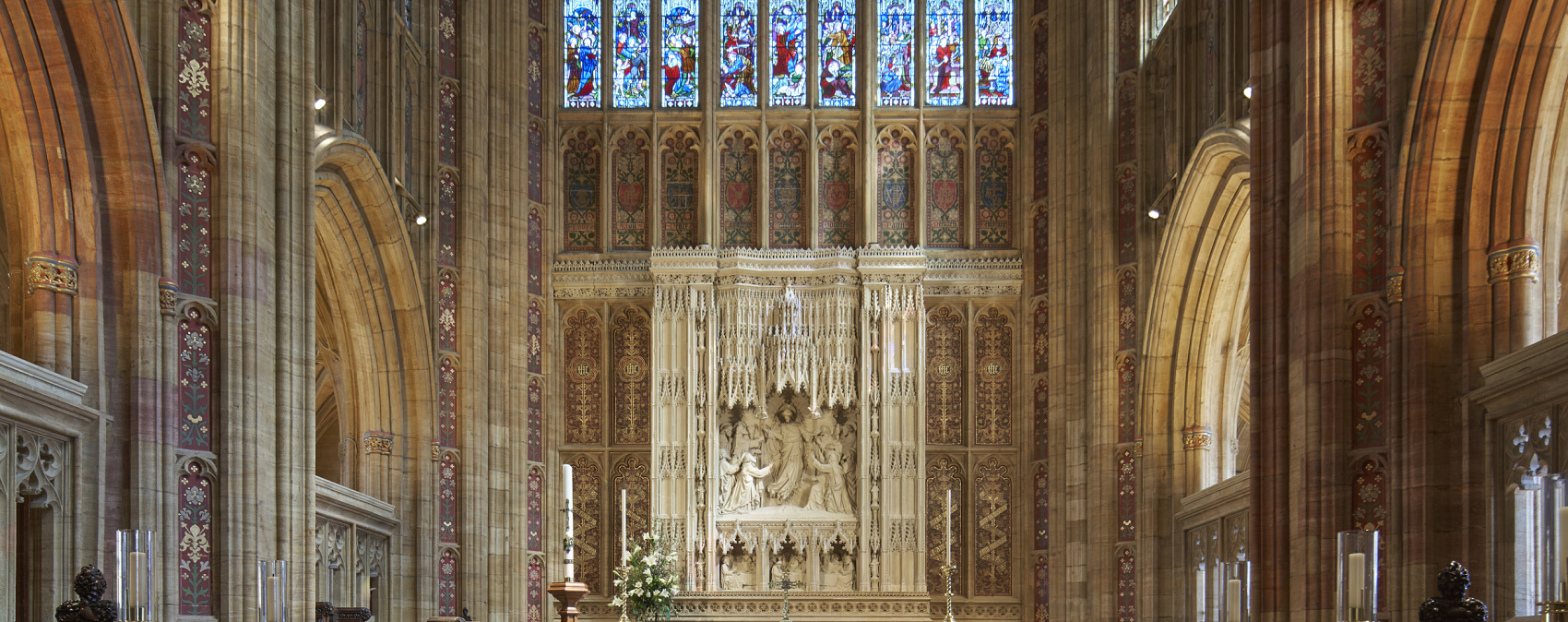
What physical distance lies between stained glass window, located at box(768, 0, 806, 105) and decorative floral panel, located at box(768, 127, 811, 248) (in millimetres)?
497

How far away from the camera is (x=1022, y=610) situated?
19188 mm

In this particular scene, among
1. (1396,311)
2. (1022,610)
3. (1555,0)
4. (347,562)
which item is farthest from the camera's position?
(1022,610)

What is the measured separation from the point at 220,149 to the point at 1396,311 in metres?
7.64

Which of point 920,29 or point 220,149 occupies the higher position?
point 920,29

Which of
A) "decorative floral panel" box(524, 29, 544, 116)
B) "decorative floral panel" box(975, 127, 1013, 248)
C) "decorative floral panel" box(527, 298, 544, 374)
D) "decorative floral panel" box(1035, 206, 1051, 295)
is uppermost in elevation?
"decorative floral panel" box(524, 29, 544, 116)

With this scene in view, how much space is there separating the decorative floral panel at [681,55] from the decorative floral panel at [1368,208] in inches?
438

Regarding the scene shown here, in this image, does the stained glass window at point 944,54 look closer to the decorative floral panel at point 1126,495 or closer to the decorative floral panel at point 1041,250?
the decorative floral panel at point 1041,250

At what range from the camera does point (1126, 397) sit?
17.0m

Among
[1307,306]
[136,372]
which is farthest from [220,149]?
[1307,306]

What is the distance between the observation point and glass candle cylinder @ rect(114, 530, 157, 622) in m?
5.86

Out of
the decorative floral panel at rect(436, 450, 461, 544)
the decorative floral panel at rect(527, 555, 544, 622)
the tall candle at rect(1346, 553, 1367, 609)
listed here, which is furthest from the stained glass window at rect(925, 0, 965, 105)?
the tall candle at rect(1346, 553, 1367, 609)

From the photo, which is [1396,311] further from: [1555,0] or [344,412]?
[344,412]

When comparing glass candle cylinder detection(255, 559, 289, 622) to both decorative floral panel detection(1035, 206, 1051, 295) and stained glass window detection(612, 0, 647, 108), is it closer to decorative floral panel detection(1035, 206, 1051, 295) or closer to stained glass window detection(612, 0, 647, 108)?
decorative floral panel detection(1035, 206, 1051, 295)

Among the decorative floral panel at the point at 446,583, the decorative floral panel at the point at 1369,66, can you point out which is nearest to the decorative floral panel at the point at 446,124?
the decorative floral panel at the point at 446,583
